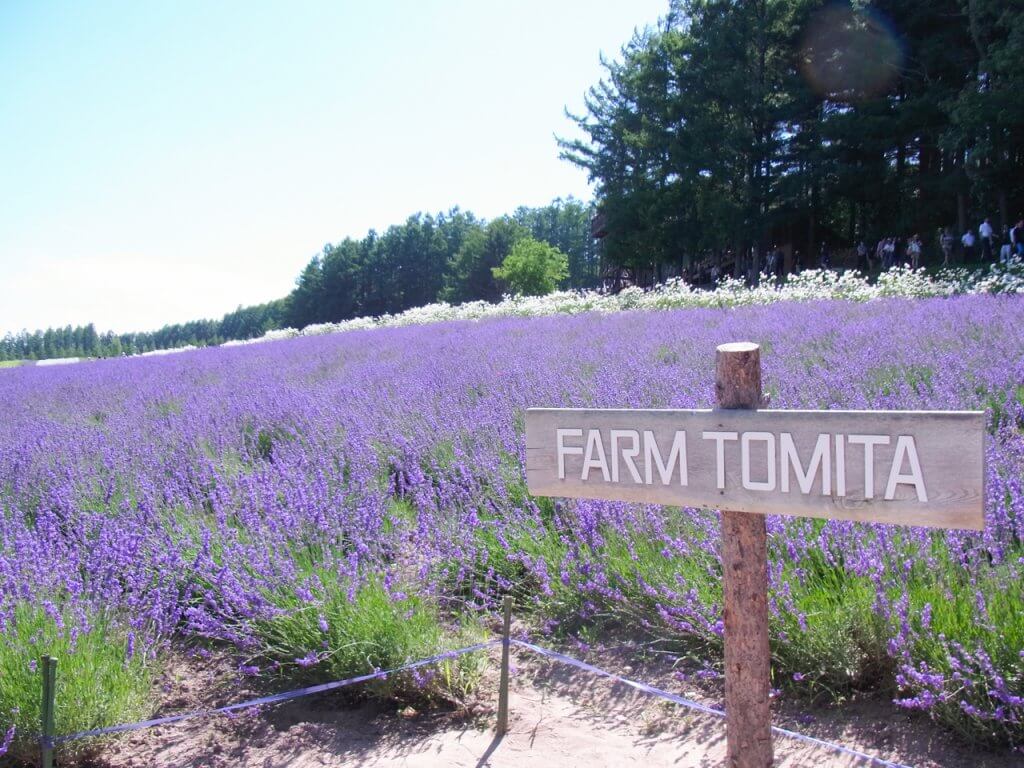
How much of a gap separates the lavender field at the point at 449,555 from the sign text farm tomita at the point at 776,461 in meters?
0.90

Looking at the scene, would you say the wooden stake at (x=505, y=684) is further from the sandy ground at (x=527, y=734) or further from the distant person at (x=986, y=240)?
the distant person at (x=986, y=240)

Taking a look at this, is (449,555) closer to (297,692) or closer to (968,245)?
(297,692)

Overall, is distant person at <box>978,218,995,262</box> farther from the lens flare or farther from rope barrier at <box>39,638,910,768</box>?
rope barrier at <box>39,638,910,768</box>

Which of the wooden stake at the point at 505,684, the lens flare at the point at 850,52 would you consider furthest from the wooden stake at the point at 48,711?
the lens flare at the point at 850,52

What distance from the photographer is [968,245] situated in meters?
20.1

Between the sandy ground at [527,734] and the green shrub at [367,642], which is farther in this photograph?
the green shrub at [367,642]

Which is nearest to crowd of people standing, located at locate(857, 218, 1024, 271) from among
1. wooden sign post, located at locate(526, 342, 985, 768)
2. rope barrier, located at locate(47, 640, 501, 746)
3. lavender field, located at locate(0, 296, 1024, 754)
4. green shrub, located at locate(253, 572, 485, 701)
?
lavender field, located at locate(0, 296, 1024, 754)

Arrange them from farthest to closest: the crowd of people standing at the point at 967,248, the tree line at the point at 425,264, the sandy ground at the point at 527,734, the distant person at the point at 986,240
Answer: the tree line at the point at 425,264, the distant person at the point at 986,240, the crowd of people standing at the point at 967,248, the sandy ground at the point at 527,734

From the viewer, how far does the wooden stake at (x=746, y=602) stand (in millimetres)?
1776

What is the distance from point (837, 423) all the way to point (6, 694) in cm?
259

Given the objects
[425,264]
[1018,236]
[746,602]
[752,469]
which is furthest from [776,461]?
[425,264]

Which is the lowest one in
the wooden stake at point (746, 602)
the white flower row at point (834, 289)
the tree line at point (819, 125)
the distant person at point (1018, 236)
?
the wooden stake at point (746, 602)

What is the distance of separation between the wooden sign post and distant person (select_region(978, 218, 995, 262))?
2049cm

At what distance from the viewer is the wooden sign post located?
1488 mm
